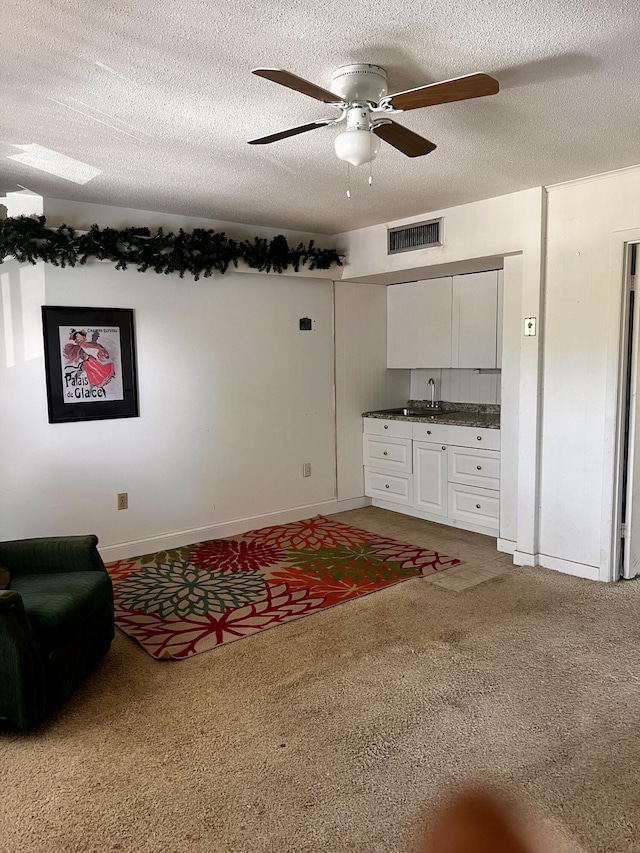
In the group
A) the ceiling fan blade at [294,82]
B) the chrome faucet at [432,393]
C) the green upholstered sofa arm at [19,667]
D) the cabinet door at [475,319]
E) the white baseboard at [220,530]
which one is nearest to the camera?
the ceiling fan blade at [294,82]

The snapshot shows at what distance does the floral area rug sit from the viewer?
3.29 meters

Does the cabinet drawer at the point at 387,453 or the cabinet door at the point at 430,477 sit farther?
the cabinet drawer at the point at 387,453

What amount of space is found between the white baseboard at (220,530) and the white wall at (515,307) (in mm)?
1656

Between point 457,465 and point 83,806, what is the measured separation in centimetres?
361

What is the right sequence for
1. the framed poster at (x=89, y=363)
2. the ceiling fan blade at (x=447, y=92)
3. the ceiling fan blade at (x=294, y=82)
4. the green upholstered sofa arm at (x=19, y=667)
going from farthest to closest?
1. the framed poster at (x=89, y=363)
2. the green upholstered sofa arm at (x=19, y=667)
3. the ceiling fan blade at (x=447, y=92)
4. the ceiling fan blade at (x=294, y=82)

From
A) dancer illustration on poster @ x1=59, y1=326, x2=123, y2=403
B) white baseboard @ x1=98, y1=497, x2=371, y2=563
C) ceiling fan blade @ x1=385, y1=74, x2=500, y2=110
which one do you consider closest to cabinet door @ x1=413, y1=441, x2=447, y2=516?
white baseboard @ x1=98, y1=497, x2=371, y2=563

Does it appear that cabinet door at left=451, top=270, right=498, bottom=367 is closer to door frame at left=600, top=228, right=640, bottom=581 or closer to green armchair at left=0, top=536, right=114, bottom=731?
door frame at left=600, top=228, right=640, bottom=581

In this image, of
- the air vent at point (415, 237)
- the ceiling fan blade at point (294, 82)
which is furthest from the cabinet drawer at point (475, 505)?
the ceiling fan blade at point (294, 82)

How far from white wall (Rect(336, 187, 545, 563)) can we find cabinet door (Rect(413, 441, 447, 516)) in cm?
72

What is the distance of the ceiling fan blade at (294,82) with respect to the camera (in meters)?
1.82

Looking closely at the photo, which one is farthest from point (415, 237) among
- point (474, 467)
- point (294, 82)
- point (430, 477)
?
point (294, 82)

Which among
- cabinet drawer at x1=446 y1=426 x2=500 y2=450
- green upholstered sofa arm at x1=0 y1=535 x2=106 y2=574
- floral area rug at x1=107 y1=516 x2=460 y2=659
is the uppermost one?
cabinet drawer at x1=446 y1=426 x2=500 y2=450

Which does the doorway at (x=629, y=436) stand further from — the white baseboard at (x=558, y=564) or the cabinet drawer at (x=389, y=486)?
the cabinet drawer at (x=389, y=486)

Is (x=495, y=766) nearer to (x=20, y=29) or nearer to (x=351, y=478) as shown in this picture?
(x=20, y=29)
